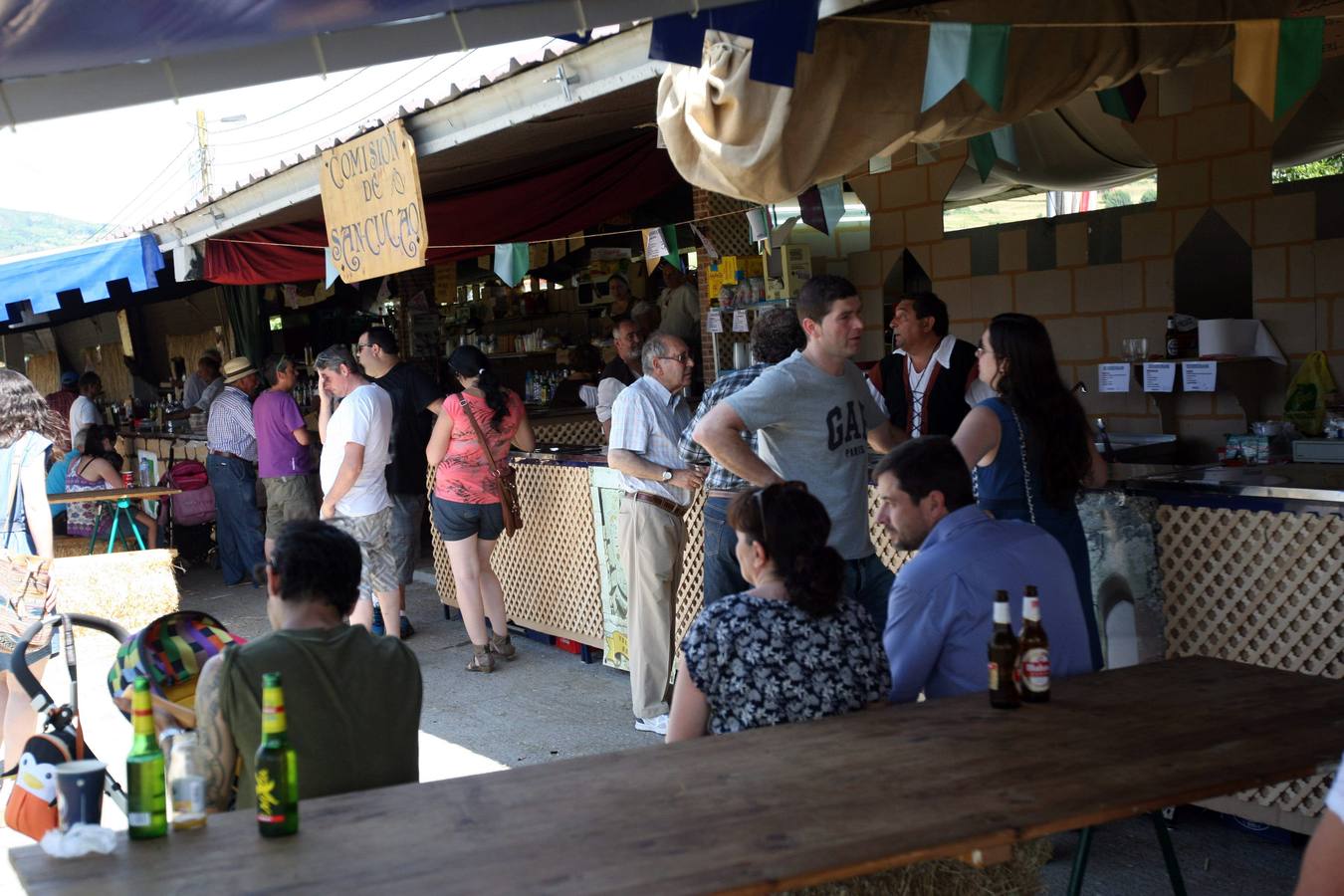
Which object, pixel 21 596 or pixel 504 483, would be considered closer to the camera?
pixel 21 596

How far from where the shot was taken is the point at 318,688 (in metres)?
2.88

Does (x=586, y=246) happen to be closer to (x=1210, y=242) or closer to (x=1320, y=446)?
(x=1210, y=242)

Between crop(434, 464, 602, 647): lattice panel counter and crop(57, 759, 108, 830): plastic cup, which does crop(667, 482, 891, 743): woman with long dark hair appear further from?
crop(434, 464, 602, 647): lattice panel counter

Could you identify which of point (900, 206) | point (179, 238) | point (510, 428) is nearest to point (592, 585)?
point (510, 428)

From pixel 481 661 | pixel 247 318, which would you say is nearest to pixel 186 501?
pixel 481 661

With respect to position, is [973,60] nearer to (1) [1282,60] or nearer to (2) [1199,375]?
(1) [1282,60]

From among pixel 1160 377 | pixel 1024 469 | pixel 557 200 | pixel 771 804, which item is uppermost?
pixel 557 200

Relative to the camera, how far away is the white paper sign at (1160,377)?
7.84 m

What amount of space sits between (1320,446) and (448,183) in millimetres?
6785

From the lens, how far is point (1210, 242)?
7.92 metres

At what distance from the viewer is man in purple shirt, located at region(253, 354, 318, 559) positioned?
9422 mm

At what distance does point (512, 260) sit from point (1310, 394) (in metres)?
5.39

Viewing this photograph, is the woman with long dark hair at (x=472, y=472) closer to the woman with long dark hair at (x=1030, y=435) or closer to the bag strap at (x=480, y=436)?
the bag strap at (x=480, y=436)

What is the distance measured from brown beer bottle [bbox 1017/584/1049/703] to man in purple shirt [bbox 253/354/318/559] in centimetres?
728
